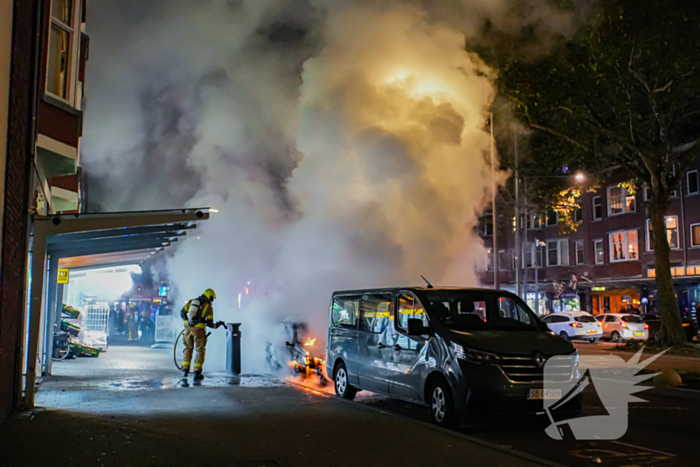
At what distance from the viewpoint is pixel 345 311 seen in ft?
36.7

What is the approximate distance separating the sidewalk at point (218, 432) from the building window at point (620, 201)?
34.1 meters

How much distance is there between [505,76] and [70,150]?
14391 millimetres

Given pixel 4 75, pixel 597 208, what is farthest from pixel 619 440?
pixel 597 208

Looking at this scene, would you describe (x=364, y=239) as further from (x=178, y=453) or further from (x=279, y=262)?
(x=178, y=453)

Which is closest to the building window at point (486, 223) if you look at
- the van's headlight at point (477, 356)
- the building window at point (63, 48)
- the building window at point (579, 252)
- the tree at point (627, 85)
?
the building window at point (579, 252)

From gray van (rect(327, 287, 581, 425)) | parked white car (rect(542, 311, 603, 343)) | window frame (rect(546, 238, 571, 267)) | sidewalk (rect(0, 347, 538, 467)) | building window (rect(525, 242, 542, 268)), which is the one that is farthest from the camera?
building window (rect(525, 242, 542, 268))

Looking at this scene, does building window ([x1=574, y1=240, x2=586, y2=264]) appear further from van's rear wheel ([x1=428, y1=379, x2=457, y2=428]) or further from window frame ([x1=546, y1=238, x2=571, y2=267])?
van's rear wheel ([x1=428, y1=379, x2=457, y2=428])

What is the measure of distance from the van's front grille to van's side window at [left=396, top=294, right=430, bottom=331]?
146 cm

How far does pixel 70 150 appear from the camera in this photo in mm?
10484

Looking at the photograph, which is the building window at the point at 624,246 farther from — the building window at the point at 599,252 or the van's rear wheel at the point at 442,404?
the van's rear wheel at the point at 442,404

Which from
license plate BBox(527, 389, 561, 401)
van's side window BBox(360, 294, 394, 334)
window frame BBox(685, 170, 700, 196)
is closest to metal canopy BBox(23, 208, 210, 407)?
van's side window BBox(360, 294, 394, 334)

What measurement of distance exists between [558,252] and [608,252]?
207 inches

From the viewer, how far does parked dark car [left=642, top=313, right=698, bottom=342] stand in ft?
96.5

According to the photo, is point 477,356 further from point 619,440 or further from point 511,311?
point 619,440
